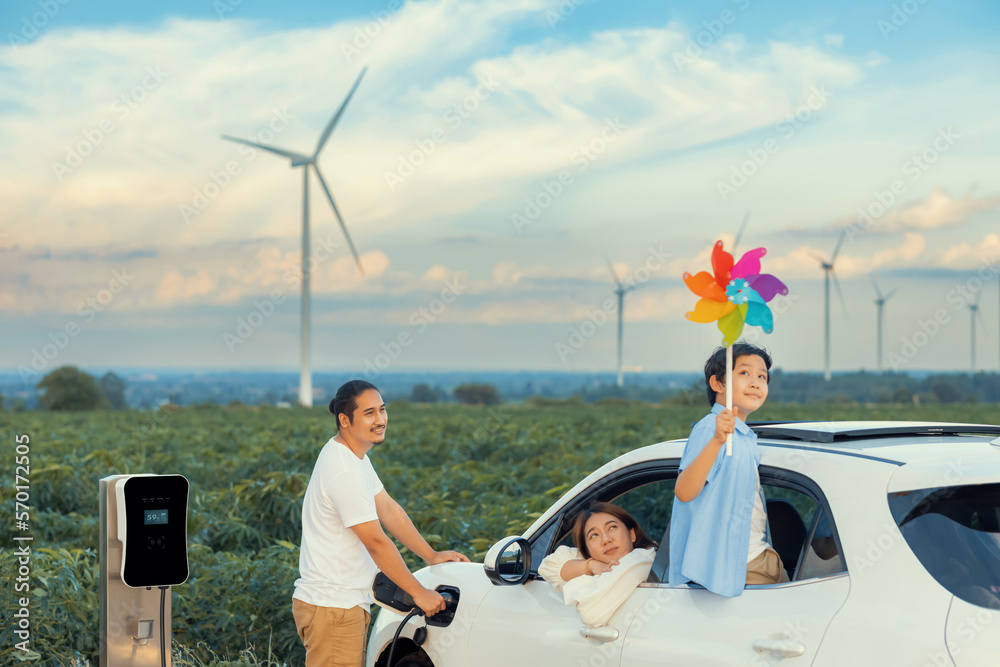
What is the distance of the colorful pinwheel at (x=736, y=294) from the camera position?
11.4 ft

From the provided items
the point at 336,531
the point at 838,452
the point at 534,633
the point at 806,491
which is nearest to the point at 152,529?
the point at 336,531

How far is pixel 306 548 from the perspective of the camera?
173 inches

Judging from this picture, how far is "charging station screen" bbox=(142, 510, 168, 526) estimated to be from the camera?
479 centimetres

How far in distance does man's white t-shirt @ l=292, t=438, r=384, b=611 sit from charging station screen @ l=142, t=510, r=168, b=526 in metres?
0.88

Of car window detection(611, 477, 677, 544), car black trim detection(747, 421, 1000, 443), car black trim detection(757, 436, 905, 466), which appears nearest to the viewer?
car black trim detection(757, 436, 905, 466)

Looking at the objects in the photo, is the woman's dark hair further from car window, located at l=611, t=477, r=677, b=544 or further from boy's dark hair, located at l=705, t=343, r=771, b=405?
car window, located at l=611, t=477, r=677, b=544

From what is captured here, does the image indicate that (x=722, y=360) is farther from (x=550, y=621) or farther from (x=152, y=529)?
(x=152, y=529)

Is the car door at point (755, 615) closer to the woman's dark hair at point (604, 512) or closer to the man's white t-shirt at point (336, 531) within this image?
the woman's dark hair at point (604, 512)

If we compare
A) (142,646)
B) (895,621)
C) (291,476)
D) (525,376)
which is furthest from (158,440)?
(525,376)

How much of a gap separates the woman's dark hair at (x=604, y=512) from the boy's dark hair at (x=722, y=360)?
612 millimetres

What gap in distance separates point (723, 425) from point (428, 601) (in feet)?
5.50

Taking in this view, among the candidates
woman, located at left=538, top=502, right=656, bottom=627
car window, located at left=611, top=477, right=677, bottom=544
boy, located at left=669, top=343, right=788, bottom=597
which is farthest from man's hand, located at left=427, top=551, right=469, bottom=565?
car window, located at left=611, top=477, right=677, bottom=544

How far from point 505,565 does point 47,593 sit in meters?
4.61

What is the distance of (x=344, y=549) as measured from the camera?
4.36m
